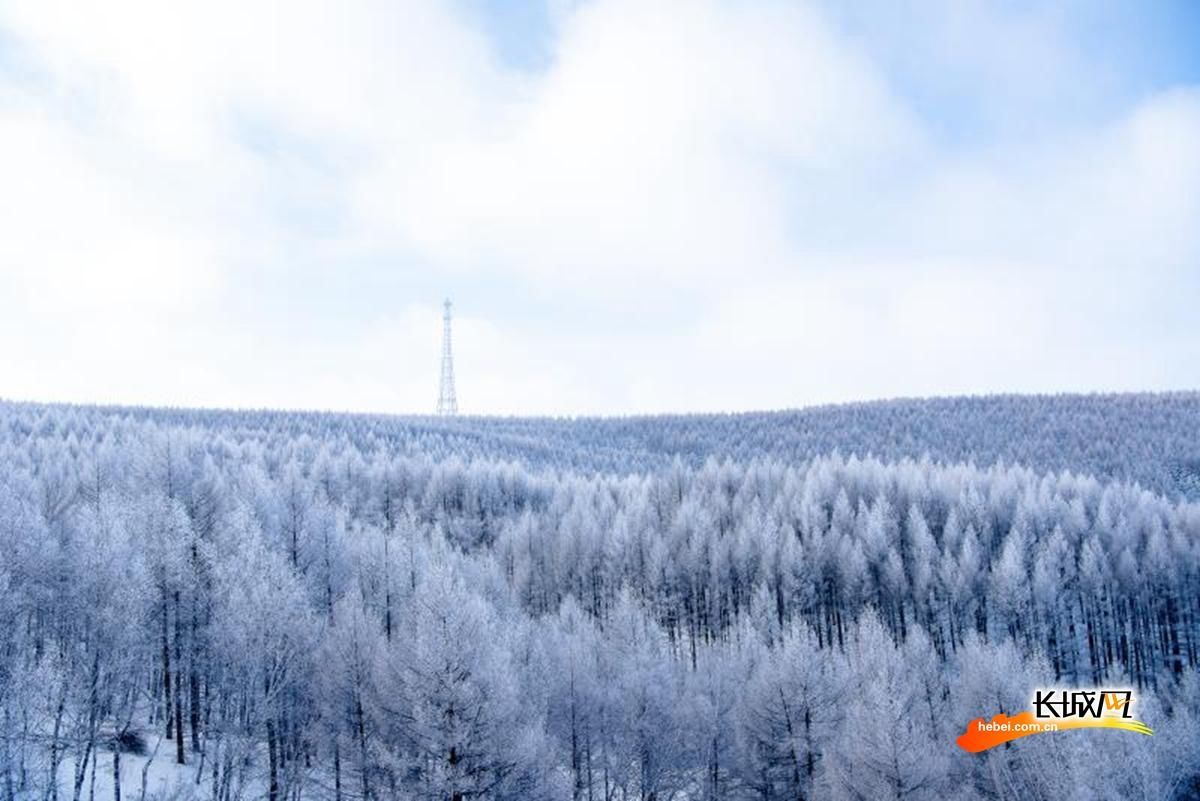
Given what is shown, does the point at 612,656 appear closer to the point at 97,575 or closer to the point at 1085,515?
the point at 97,575

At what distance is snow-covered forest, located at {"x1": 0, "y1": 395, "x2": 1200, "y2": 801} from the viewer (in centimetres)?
3591

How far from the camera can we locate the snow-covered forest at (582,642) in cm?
3591

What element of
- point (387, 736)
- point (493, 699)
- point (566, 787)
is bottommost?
point (566, 787)

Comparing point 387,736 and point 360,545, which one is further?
point 360,545

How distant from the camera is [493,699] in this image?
36750 millimetres

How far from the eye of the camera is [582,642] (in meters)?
59.6

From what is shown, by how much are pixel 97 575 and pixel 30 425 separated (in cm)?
11725

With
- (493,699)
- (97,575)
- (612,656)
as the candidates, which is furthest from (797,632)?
(97,575)
